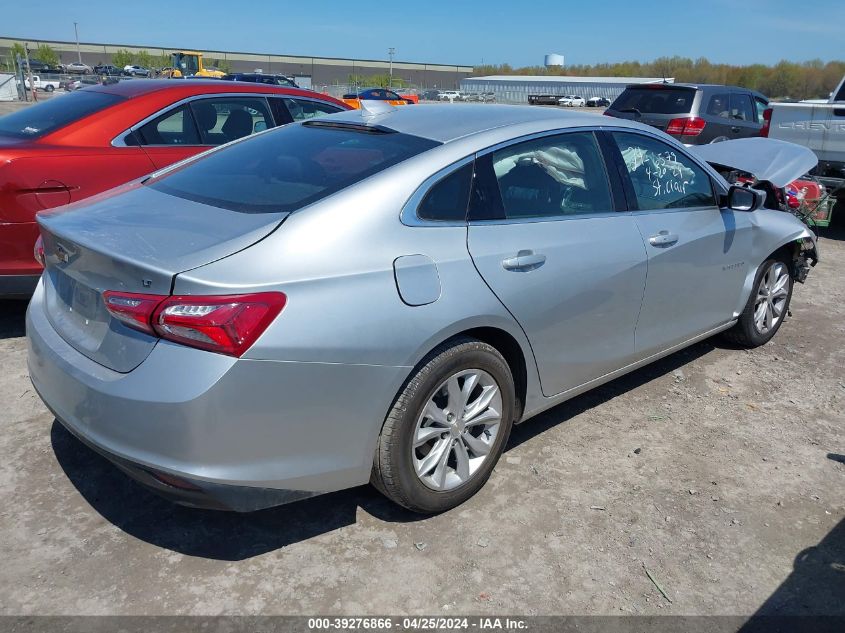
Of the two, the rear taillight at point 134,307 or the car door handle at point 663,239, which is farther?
the car door handle at point 663,239

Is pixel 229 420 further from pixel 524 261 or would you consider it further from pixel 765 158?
pixel 765 158

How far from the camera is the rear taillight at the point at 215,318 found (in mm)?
2207

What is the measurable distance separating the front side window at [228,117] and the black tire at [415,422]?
133 inches

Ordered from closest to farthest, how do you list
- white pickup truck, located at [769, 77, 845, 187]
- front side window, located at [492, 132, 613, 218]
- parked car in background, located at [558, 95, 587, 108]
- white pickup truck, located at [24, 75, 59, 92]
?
front side window, located at [492, 132, 613, 218] → white pickup truck, located at [769, 77, 845, 187] → white pickup truck, located at [24, 75, 59, 92] → parked car in background, located at [558, 95, 587, 108]

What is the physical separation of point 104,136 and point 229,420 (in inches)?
126

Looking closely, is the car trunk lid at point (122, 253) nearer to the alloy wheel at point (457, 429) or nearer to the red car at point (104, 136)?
the alloy wheel at point (457, 429)

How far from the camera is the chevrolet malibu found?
2.27 meters

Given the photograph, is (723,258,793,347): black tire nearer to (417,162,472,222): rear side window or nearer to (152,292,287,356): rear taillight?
(417,162,472,222): rear side window

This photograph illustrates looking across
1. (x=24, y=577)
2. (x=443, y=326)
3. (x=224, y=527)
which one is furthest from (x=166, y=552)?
(x=443, y=326)

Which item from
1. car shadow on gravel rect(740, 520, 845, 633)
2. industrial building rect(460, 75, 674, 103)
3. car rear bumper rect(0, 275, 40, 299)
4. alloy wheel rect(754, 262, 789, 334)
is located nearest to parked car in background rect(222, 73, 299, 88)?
car rear bumper rect(0, 275, 40, 299)

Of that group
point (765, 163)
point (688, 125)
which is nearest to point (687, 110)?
point (688, 125)

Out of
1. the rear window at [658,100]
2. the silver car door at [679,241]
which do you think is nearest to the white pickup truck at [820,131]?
the rear window at [658,100]

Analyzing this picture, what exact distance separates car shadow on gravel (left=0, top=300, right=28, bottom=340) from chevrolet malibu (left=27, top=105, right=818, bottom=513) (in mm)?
2055

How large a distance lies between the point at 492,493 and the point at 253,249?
1.58 m
